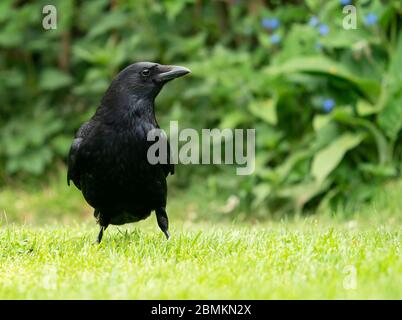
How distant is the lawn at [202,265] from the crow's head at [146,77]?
2.99 ft

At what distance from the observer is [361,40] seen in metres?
7.69

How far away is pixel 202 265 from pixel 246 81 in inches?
175

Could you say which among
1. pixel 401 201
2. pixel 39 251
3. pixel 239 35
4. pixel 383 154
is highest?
pixel 239 35

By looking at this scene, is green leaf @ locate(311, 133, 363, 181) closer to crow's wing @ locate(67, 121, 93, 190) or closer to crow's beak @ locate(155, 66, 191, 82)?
crow's beak @ locate(155, 66, 191, 82)

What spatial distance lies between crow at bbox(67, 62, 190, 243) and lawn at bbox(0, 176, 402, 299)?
0.23 m

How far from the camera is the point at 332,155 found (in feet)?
24.2

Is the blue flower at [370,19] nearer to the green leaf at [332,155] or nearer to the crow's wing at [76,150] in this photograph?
the green leaf at [332,155]

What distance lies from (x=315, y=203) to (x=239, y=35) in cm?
225

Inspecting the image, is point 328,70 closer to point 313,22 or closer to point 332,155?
point 313,22

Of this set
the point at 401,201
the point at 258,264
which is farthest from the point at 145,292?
the point at 401,201

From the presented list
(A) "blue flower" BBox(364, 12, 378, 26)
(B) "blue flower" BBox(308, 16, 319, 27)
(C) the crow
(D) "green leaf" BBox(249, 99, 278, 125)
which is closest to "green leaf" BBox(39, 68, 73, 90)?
(D) "green leaf" BBox(249, 99, 278, 125)

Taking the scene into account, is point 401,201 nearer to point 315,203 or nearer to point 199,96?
point 315,203

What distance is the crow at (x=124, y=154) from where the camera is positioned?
4.64 m

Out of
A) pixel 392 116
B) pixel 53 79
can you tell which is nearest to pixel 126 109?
pixel 392 116
